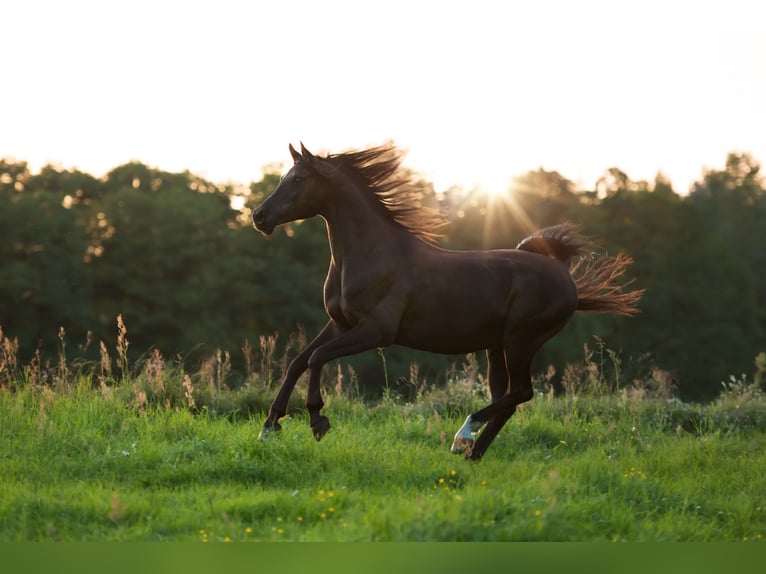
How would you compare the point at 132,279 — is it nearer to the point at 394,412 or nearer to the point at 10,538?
the point at 394,412

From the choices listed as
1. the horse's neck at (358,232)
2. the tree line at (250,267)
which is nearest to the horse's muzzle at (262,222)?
the horse's neck at (358,232)

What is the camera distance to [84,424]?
7.93 m

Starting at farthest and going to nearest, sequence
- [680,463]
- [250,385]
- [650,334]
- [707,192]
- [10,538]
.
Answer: [707,192]
[650,334]
[250,385]
[680,463]
[10,538]

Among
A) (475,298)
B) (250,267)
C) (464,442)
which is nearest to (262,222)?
(475,298)

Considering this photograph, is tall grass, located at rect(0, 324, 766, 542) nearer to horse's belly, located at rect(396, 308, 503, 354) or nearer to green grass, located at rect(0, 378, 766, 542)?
green grass, located at rect(0, 378, 766, 542)

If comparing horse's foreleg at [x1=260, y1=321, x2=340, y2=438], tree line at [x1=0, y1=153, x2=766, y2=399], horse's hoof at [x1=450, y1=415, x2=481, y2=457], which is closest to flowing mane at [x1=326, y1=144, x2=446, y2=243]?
horse's foreleg at [x1=260, y1=321, x2=340, y2=438]

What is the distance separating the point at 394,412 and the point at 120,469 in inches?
149

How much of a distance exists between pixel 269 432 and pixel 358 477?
104cm

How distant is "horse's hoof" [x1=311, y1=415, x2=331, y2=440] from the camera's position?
730cm

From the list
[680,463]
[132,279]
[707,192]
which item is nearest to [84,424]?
[680,463]

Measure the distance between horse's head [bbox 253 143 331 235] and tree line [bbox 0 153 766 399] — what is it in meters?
26.2

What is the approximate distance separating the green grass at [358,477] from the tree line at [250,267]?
2518 cm

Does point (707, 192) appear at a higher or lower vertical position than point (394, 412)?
higher

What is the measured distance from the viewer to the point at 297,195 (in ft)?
25.3
